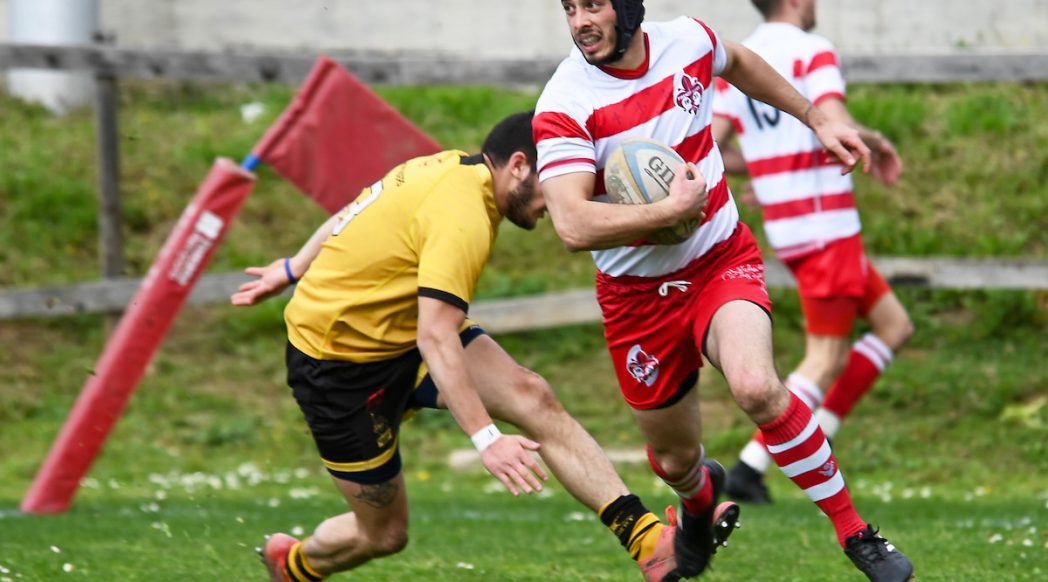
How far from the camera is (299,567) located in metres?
5.41

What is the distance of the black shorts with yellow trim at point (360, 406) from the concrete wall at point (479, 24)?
8040mm

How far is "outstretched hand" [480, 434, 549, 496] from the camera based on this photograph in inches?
164

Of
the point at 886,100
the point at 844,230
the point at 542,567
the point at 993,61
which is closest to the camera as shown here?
the point at 542,567

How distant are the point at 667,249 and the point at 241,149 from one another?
8.41 metres

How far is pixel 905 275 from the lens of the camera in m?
9.74

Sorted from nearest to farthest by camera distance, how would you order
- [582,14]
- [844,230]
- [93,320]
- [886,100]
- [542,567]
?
1. [582,14]
2. [542,567]
3. [844,230]
4. [93,320]
5. [886,100]

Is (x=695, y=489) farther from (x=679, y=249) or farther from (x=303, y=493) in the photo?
(x=303, y=493)

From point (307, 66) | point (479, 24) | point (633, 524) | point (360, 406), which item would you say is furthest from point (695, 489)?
point (479, 24)

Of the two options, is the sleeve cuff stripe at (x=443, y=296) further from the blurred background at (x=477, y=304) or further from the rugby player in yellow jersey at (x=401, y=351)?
the blurred background at (x=477, y=304)

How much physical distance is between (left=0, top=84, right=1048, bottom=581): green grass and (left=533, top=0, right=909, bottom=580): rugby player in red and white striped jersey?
78 centimetres

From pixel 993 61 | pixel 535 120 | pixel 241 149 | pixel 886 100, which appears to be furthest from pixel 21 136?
pixel 535 120

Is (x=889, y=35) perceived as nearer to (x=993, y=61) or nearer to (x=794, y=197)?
(x=993, y=61)

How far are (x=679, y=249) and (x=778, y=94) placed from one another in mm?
739

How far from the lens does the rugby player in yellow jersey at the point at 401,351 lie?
4.77 metres
